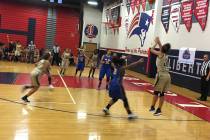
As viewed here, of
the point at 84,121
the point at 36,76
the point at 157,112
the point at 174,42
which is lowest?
the point at 84,121

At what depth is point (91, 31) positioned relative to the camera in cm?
3297

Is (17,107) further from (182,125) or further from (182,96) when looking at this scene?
(182,96)

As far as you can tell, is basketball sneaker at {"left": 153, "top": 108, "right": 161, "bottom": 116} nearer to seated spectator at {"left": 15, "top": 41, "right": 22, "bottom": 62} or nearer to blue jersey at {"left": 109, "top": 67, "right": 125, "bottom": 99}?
blue jersey at {"left": 109, "top": 67, "right": 125, "bottom": 99}

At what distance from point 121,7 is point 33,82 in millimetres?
18979

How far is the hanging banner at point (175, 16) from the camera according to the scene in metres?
17.3

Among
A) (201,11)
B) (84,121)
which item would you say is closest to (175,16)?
(201,11)

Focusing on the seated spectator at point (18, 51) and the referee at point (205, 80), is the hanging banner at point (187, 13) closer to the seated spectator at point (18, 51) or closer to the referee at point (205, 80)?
the referee at point (205, 80)

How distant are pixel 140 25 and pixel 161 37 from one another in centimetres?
363

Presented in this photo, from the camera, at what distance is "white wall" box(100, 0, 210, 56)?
15047 millimetres

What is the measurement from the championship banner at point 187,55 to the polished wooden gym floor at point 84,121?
4299mm

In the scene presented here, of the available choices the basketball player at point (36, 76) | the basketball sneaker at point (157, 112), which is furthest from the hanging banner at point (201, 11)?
the basketball player at point (36, 76)

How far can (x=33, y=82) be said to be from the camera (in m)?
9.86

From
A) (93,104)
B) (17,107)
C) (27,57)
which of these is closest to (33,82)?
(17,107)

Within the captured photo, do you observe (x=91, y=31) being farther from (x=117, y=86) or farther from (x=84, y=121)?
(x=84, y=121)
